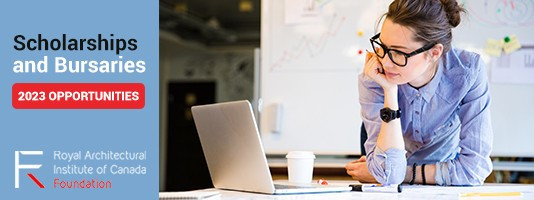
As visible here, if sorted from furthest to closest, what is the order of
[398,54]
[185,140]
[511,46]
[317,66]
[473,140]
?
[185,140] → [317,66] → [511,46] → [473,140] → [398,54]

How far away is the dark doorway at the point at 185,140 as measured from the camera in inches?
422

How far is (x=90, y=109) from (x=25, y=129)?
0.34ft

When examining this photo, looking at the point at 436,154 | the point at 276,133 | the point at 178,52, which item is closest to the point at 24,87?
the point at 436,154

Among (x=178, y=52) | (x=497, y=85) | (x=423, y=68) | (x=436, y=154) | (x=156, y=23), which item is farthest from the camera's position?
(x=178, y=52)

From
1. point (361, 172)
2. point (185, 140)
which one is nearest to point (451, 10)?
point (361, 172)

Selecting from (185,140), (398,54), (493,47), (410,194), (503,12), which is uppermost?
(503,12)

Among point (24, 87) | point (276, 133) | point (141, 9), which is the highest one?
point (141, 9)

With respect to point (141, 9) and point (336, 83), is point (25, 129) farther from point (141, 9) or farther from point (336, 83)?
point (336, 83)

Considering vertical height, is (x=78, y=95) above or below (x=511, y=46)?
below

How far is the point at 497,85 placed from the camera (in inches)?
138

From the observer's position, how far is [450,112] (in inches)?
78.1

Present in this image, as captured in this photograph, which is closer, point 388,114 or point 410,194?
point 410,194

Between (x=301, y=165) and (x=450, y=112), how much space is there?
0.45 meters

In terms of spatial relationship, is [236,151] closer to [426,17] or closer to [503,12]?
[426,17]
